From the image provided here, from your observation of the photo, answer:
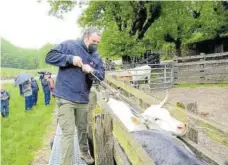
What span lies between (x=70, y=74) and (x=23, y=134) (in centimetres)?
640

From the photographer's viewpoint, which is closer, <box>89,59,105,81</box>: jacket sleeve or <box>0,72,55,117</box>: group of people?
<box>89,59,105,81</box>: jacket sleeve

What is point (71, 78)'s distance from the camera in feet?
13.0

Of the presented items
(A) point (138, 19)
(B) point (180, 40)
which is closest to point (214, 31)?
(B) point (180, 40)

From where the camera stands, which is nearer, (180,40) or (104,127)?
(104,127)

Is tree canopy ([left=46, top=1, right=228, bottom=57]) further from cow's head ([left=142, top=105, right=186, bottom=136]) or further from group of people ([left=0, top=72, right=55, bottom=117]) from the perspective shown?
cow's head ([left=142, top=105, right=186, bottom=136])

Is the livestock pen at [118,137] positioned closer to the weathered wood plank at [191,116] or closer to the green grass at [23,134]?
the weathered wood plank at [191,116]

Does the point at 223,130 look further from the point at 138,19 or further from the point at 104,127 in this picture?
the point at 138,19

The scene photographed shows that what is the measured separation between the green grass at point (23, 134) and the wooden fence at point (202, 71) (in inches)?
324

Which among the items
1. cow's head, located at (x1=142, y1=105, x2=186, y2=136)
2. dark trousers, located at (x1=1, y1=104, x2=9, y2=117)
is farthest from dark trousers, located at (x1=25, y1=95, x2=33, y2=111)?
cow's head, located at (x1=142, y1=105, x2=186, y2=136)

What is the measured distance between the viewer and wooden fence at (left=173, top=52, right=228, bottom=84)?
63.5 ft

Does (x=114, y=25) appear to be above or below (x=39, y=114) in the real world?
above

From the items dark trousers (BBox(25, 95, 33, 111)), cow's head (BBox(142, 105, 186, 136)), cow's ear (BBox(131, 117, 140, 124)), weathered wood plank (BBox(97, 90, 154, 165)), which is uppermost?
weathered wood plank (BBox(97, 90, 154, 165))

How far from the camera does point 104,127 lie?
3701 millimetres

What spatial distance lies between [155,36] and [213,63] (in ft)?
23.6
